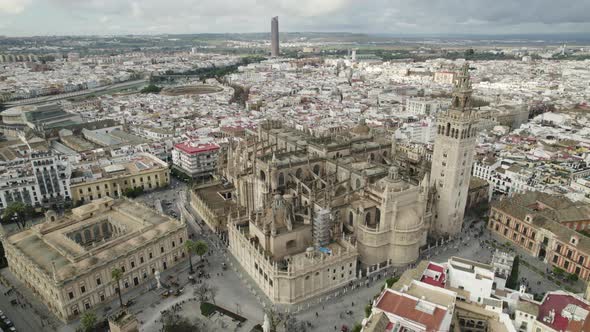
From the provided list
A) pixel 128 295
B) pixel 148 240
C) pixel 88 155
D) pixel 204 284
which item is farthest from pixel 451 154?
pixel 88 155

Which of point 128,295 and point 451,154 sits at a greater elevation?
point 451,154

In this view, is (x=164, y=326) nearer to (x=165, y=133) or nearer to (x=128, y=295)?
(x=128, y=295)

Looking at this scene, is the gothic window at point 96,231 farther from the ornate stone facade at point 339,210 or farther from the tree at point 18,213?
the ornate stone facade at point 339,210

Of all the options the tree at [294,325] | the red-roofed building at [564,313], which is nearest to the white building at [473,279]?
the red-roofed building at [564,313]

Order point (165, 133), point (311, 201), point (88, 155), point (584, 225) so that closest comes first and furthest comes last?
point (311, 201)
point (584, 225)
point (88, 155)
point (165, 133)

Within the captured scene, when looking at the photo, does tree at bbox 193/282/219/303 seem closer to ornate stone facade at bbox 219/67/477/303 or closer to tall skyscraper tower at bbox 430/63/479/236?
ornate stone facade at bbox 219/67/477/303

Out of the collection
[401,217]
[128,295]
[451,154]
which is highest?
[451,154]
